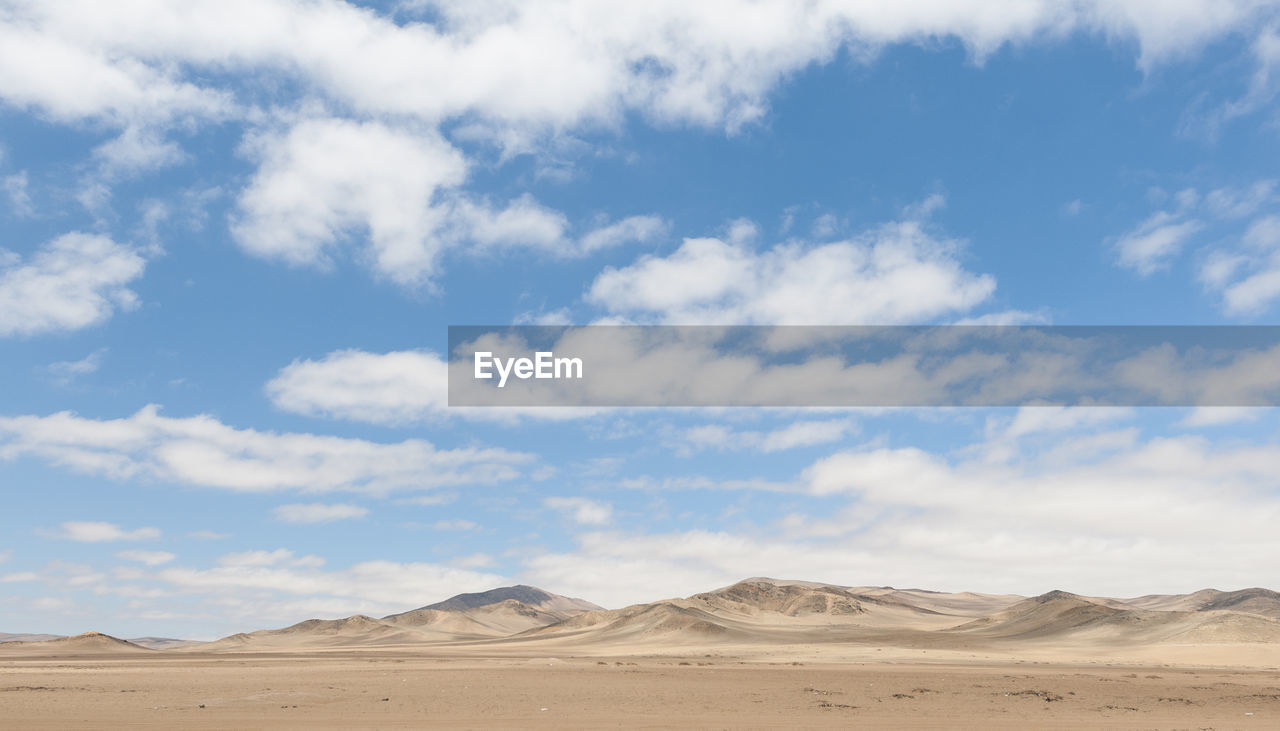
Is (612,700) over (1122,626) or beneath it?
over

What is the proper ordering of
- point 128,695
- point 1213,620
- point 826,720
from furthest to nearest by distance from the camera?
point 1213,620
point 128,695
point 826,720

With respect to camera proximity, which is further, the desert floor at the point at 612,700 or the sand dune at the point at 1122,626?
the sand dune at the point at 1122,626

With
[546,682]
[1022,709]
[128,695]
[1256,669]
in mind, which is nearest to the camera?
Answer: [1022,709]

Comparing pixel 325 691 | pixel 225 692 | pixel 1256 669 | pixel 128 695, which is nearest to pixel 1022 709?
pixel 325 691

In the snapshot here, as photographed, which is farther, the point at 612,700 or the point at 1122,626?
the point at 1122,626

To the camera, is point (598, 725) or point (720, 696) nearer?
point (598, 725)

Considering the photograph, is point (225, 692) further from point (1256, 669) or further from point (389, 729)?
point (1256, 669)

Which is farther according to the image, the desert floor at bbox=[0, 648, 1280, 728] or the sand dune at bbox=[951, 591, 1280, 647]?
the sand dune at bbox=[951, 591, 1280, 647]
